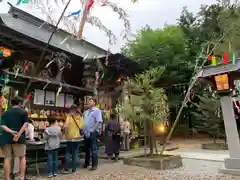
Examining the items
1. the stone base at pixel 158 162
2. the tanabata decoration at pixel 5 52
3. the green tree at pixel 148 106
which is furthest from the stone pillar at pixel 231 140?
the tanabata decoration at pixel 5 52

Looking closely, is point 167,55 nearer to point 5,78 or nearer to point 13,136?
point 5,78

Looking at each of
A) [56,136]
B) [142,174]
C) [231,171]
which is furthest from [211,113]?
[56,136]

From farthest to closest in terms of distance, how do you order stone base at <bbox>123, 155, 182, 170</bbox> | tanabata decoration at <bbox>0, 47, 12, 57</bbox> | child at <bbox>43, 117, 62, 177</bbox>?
1. tanabata decoration at <bbox>0, 47, 12, 57</bbox>
2. stone base at <bbox>123, 155, 182, 170</bbox>
3. child at <bbox>43, 117, 62, 177</bbox>

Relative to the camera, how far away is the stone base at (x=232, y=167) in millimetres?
5934

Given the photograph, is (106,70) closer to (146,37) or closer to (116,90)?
(116,90)

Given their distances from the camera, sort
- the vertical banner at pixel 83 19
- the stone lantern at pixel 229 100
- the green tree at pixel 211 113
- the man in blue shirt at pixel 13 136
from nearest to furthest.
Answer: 1. the man in blue shirt at pixel 13 136
2. the vertical banner at pixel 83 19
3. the stone lantern at pixel 229 100
4. the green tree at pixel 211 113

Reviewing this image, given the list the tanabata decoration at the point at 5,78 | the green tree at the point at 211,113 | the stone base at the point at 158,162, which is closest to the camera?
the stone base at the point at 158,162

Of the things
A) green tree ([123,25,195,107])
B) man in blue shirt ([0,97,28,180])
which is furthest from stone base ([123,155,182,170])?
green tree ([123,25,195,107])

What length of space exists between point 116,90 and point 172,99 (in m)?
7.04

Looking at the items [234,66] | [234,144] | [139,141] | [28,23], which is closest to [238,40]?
[234,66]

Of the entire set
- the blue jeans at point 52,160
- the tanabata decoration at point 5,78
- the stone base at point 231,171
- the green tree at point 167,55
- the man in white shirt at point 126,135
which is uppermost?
the green tree at point 167,55

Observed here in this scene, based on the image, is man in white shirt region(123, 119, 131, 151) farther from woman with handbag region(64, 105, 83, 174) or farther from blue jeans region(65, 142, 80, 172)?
blue jeans region(65, 142, 80, 172)

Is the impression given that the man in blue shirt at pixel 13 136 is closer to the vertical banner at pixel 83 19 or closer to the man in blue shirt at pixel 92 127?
the man in blue shirt at pixel 92 127

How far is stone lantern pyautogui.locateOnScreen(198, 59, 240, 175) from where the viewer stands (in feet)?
20.3
